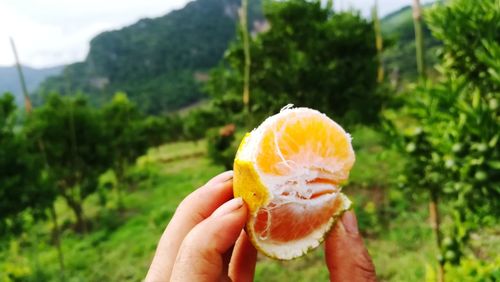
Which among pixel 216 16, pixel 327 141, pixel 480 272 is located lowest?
pixel 480 272

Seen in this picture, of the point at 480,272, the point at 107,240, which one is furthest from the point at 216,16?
the point at 480,272

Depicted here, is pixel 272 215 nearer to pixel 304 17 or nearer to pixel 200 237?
pixel 200 237

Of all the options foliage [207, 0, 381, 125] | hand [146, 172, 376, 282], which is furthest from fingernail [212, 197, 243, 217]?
foliage [207, 0, 381, 125]

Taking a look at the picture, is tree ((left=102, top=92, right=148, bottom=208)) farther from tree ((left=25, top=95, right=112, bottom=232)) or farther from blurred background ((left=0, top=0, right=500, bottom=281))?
tree ((left=25, top=95, right=112, bottom=232))

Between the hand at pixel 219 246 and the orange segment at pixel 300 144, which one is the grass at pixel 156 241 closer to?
the orange segment at pixel 300 144

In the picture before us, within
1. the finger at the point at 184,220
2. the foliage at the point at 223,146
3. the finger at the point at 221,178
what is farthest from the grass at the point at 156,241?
the finger at the point at 184,220

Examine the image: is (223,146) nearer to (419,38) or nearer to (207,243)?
(419,38)
